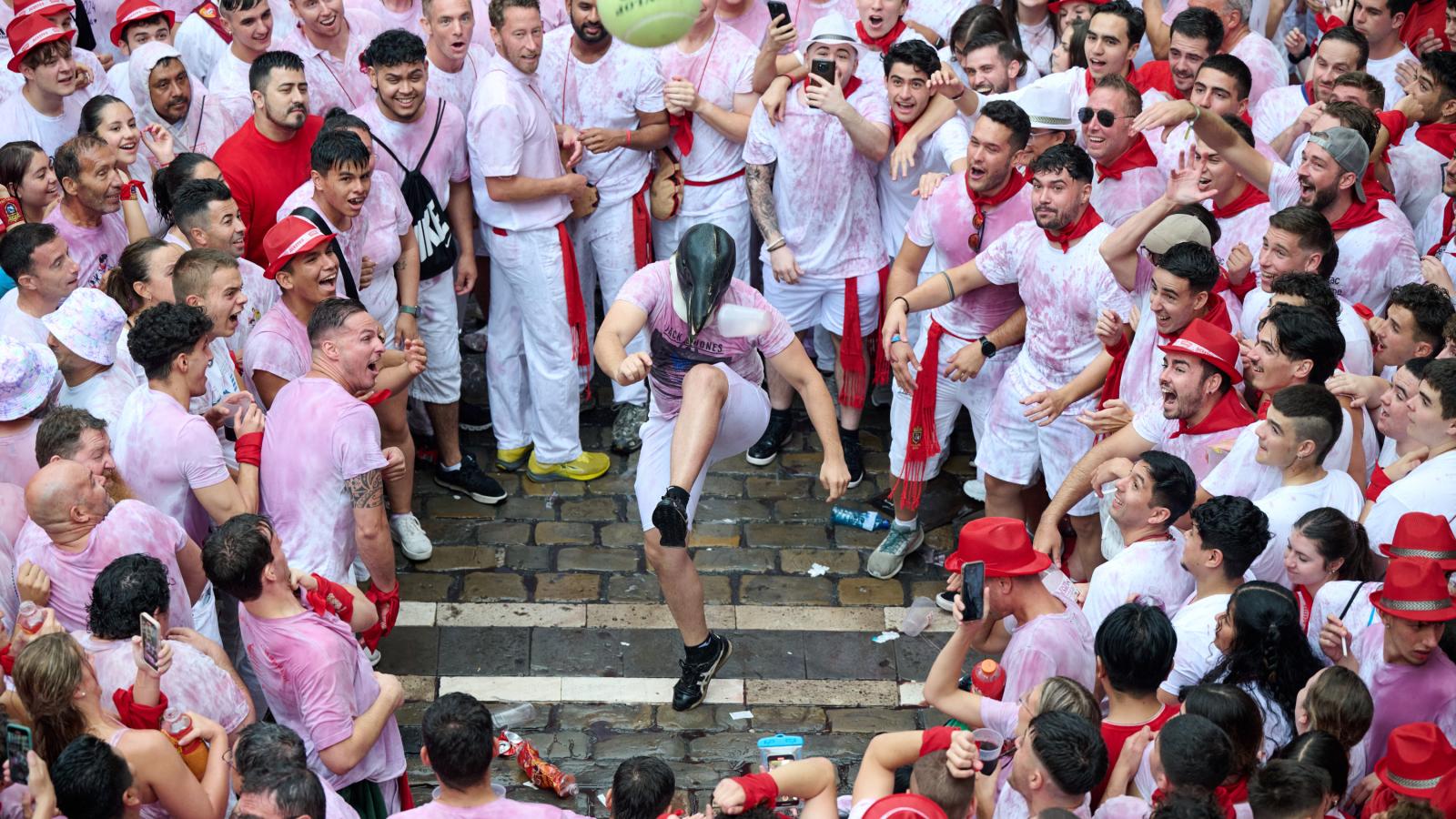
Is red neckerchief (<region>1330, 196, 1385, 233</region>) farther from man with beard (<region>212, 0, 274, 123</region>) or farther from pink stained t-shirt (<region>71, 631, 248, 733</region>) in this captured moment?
man with beard (<region>212, 0, 274, 123</region>)

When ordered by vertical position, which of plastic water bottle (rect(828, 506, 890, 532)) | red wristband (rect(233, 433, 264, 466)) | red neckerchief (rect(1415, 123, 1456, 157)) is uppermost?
red neckerchief (rect(1415, 123, 1456, 157))

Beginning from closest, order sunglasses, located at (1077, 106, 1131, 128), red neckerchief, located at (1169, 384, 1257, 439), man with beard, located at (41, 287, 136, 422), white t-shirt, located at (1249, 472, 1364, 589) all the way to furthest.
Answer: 1. white t-shirt, located at (1249, 472, 1364, 589)
2. man with beard, located at (41, 287, 136, 422)
3. red neckerchief, located at (1169, 384, 1257, 439)
4. sunglasses, located at (1077, 106, 1131, 128)

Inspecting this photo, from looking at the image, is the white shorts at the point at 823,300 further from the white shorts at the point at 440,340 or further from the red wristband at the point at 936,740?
the red wristband at the point at 936,740

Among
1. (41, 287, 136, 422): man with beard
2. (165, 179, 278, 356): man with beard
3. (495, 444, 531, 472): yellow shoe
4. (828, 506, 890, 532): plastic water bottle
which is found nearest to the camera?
(41, 287, 136, 422): man with beard

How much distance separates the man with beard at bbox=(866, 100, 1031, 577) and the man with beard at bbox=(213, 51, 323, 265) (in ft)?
10.0

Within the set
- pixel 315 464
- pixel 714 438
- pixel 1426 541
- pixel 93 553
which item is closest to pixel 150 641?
pixel 93 553

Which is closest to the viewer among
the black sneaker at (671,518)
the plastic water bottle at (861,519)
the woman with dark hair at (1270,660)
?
the woman with dark hair at (1270,660)

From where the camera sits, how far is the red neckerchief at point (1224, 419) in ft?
18.8

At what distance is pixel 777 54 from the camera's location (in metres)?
7.96

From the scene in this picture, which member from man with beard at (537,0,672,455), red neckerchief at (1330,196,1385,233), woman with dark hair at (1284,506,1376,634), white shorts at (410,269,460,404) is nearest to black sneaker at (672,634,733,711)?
man with beard at (537,0,672,455)

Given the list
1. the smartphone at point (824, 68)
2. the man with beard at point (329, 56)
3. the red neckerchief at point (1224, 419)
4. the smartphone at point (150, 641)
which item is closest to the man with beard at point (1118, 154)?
the smartphone at point (824, 68)

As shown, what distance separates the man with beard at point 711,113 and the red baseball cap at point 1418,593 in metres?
4.32

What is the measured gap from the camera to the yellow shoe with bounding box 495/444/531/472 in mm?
8211

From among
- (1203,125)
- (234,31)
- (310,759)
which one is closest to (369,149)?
(234,31)
